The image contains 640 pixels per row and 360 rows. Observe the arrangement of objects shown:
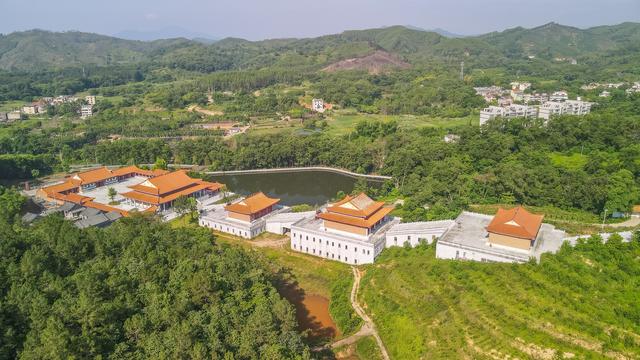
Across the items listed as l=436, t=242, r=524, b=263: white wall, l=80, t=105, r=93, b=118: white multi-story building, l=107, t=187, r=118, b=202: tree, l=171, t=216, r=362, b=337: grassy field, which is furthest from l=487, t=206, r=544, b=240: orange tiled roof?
l=80, t=105, r=93, b=118: white multi-story building

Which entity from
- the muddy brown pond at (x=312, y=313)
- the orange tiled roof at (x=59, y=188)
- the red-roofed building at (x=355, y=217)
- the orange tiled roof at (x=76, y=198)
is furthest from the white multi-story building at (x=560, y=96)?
the orange tiled roof at (x=59, y=188)

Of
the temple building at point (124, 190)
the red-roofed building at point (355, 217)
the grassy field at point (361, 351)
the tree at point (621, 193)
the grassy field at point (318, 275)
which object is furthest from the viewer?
the temple building at point (124, 190)

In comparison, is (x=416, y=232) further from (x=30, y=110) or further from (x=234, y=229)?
(x=30, y=110)

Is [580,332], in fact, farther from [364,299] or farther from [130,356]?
[130,356]

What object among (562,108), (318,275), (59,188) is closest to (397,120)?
(562,108)

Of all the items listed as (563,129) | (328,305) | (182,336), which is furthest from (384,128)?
(182,336)

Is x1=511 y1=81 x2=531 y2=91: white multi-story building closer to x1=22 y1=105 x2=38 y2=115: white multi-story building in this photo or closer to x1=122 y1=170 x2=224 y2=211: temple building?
x1=122 y1=170 x2=224 y2=211: temple building

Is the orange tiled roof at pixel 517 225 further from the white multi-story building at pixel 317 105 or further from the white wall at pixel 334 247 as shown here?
the white multi-story building at pixel 317 105
